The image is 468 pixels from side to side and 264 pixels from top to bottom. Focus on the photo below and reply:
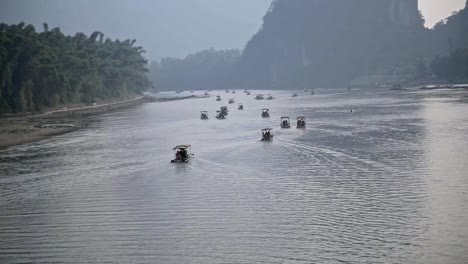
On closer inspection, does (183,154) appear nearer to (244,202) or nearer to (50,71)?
(244,202)

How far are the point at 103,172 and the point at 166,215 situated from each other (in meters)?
11.2

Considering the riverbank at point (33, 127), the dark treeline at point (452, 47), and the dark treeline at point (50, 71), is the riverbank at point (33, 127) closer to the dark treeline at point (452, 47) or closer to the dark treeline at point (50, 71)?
the dark treeline at point (50, 71)

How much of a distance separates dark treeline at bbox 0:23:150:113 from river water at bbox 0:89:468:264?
37.2 metres

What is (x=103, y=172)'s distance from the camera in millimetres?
29438

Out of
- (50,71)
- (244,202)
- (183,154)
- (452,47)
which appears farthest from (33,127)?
(452,47)

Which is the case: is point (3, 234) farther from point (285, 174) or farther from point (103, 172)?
point (285, 174)

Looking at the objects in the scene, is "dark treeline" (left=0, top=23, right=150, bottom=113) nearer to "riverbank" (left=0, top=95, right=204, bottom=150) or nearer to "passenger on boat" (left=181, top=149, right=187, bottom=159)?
"riverbank" (left=0, top=95, right=204, bottom=150)

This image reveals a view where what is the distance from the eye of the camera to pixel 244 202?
20.9 meters

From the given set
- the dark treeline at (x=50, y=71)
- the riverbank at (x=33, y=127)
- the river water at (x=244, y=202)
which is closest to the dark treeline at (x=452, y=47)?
the dark treeline at (x=50, y=71)

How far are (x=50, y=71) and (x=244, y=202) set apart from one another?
64.3 meters

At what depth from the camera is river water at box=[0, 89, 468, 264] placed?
15.3 meters

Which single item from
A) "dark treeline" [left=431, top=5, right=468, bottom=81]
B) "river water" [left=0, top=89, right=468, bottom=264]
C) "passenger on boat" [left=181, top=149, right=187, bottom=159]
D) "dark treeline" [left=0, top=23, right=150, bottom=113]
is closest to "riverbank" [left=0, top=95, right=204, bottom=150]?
"dark treeline" [left=0, top=23, right=150, bottom=113]

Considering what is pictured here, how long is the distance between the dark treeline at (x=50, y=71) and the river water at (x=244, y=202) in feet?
122

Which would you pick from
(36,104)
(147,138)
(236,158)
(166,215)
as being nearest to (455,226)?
(166,215)
